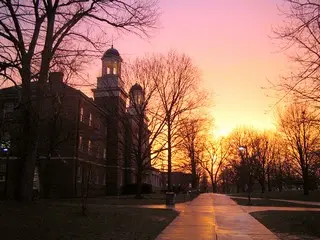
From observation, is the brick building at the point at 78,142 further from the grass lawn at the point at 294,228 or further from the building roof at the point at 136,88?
the grass lawn at the point at 294,228

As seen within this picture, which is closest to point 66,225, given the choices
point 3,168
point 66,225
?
point 66,225

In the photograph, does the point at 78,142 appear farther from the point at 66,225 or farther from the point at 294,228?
the point at 66,225

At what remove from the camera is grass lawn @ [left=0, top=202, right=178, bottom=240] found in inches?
445

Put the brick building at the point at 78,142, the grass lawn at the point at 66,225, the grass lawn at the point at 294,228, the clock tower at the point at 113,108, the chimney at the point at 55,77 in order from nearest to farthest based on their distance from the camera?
1. the grass lawn at the point at 66,225
2. the grass lawn at the point at 294,228
3. the chimney at the point at 55,77
4. the brick building at the point at 78,142
5. the clock tower at the point at 113,108

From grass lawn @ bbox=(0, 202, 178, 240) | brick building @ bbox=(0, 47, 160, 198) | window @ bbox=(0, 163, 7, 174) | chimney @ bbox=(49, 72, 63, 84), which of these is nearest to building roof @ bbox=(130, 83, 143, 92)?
brick building @ bbox=(0, 47, 160, 198)

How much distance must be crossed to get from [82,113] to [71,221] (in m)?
34.4

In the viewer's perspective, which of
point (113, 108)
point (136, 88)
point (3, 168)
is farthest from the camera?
point (3, 168)

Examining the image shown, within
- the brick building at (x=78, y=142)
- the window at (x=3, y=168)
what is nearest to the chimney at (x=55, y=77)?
the brick building at (x=78, y=142)

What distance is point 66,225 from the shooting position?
1325 cm

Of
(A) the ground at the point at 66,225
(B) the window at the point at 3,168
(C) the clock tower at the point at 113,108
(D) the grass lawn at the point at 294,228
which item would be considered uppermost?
(C) the clock tower at the point at 113,108

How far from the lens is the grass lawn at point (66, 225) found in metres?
11.3

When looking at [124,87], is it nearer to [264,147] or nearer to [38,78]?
[38,78]

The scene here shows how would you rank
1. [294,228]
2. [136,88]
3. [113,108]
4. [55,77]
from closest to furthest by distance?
[294,228] < [55,77] < [136,88] < [113,108]

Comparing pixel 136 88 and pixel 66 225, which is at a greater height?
pixel 136 88
